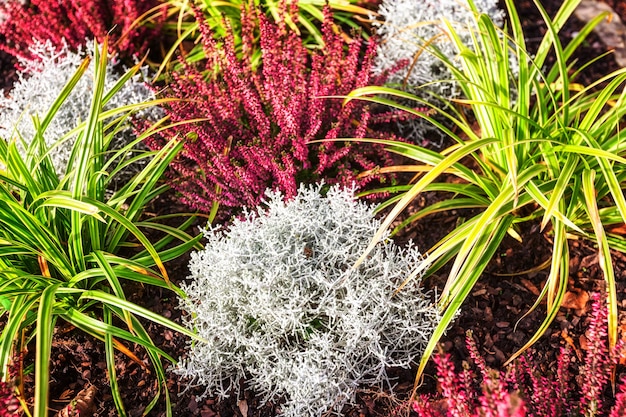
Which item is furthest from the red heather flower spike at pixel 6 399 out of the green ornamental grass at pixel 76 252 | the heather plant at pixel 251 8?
the heather plant at pixel 251 8

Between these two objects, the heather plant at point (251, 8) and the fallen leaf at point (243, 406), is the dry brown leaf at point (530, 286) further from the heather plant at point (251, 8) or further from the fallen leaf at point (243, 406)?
the heather plant at point (251, 8)

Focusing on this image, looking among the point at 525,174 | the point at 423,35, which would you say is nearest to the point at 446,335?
the point at 525,174

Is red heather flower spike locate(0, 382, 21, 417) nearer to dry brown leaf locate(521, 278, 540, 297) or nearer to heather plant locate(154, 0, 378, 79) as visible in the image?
dry brown leaf locate(521, 278, 540, 297)

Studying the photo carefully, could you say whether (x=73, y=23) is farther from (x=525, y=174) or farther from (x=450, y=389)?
(x=450, y=389)

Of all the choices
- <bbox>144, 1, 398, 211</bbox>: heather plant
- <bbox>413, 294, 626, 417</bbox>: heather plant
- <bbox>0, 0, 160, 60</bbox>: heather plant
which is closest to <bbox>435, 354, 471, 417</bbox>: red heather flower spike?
<bbox>413, 294, 626, 417</bbox>: heather plant

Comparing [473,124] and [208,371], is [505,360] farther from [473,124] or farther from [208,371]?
[473,124]

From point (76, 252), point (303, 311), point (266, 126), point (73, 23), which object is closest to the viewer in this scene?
point (303, 311)
